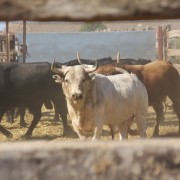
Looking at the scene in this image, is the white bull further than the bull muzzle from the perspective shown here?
Yes

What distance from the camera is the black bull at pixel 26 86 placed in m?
10.6

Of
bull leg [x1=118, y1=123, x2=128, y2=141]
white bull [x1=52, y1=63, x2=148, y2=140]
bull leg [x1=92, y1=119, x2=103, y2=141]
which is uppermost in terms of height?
white bull [x1=52, y1=63, x2=148, y2=140]

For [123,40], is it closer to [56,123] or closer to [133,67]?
[56,123]

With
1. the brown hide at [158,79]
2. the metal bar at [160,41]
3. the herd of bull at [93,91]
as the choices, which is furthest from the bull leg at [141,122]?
the metal bar at [160,41]

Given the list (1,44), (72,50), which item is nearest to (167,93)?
(1,44)

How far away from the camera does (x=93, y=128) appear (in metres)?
7.03

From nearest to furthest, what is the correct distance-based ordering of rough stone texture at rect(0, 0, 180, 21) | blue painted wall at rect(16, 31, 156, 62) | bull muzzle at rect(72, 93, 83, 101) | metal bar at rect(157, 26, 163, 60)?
rough stone texture at rect(0, 0, 180, 21)
bull muzzle at rect(72, 93, 83, 101)
metal bar at rect(157, 26, 163, 60)
blue painted wall at rect(16, 31, 156, 62)

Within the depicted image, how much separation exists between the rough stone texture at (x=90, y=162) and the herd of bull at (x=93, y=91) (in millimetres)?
5492

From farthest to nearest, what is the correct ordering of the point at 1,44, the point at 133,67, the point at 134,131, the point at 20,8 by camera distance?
the point at 1,44 → the point at 133,67 → the point at 134,131 → the point at 20,8

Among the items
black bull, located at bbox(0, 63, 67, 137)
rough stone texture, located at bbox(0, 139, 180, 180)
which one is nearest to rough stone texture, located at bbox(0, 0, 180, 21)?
rough stone texture, located at bbox(0, 139, 180, 180)

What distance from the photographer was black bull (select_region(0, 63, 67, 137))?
417 inches

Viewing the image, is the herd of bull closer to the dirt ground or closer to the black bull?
the black bull

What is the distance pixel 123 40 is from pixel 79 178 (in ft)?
66.9

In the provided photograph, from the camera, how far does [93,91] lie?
6.93m
